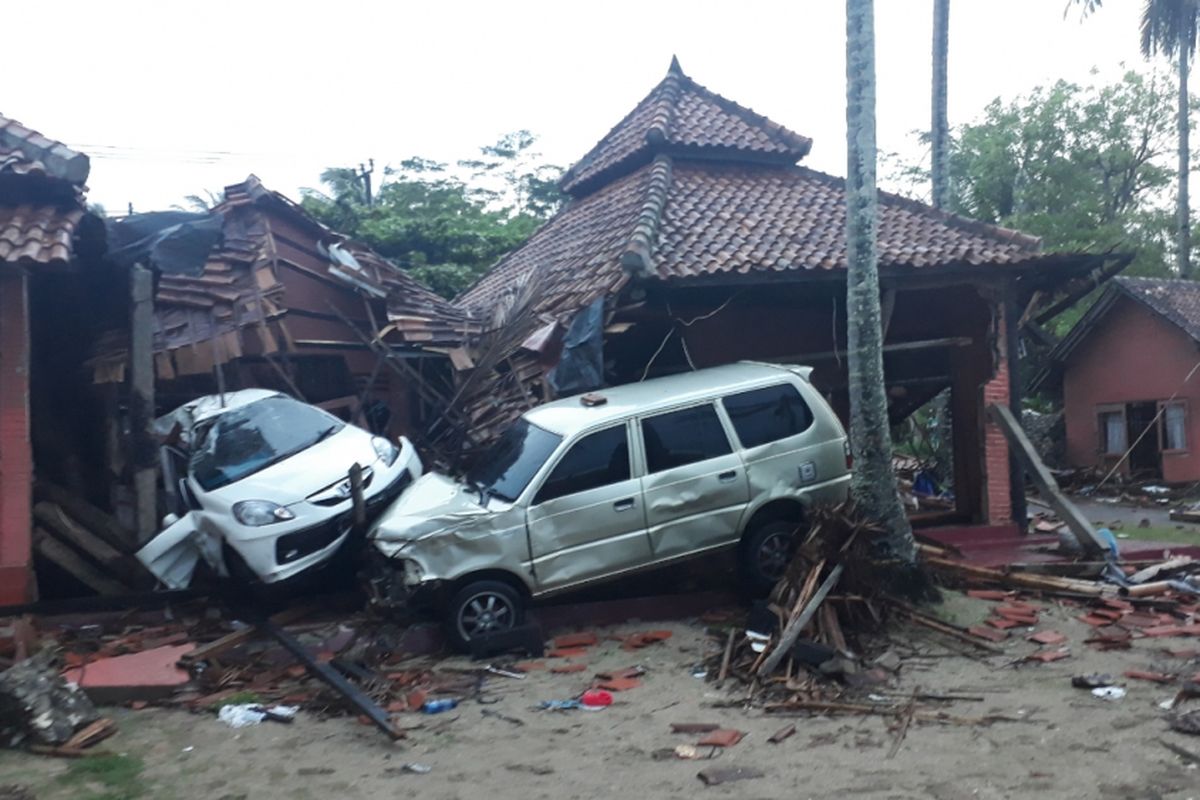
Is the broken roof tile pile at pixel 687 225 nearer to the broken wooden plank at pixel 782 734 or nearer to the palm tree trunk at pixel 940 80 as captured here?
the palm tree trunk at pixel 940 80

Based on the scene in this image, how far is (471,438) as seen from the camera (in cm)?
1227

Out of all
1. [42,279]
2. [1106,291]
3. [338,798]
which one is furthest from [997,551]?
[1106,291]

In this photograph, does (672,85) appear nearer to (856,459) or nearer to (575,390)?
(575,390)

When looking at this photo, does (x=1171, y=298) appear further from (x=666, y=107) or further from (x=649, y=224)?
(x=649, y=224)

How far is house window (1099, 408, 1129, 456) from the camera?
2581 cm

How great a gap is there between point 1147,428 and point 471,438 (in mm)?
18276

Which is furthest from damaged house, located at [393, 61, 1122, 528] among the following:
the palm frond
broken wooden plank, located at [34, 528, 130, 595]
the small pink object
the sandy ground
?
the palm frond

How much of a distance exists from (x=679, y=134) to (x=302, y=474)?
8.53 m

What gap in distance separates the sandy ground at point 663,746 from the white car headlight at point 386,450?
3289 mm

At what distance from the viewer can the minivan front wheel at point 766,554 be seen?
9.32 meters

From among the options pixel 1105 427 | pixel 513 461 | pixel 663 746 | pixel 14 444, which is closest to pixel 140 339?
pixel 14 444

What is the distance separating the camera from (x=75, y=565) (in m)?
10.2

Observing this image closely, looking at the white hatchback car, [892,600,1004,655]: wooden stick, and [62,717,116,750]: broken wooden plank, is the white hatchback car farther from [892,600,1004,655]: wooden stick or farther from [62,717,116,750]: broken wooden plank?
[892,600,1004,655]: wooden stick

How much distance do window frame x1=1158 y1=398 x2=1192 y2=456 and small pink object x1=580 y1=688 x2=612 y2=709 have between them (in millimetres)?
21133
